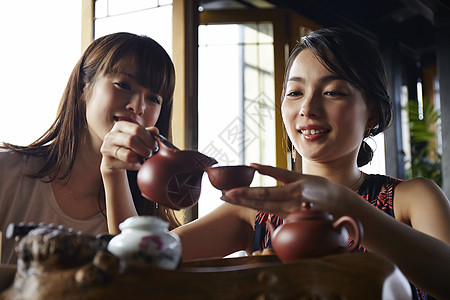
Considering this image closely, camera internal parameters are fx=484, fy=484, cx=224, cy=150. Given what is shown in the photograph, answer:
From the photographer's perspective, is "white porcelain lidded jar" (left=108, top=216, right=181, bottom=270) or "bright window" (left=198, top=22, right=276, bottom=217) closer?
"white porcelain lidded jar" (left=108, top=216, right=181, bottom=270)

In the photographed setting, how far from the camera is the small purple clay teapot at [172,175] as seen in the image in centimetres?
110

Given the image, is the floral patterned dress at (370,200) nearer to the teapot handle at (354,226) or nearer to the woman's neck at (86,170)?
the woman's neck at (86,170)

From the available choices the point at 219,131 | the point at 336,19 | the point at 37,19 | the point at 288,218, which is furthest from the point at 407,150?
the point at 288,218

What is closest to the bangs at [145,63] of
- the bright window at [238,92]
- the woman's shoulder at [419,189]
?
the woman's shoulder at [419,189]

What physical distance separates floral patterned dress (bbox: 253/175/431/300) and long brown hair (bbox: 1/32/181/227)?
63 centimetres

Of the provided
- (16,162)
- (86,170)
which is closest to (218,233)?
(86,170)

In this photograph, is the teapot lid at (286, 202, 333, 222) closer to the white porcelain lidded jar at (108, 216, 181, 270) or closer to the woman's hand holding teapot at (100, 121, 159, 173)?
the white porcelain lidded jar at (108, 216, 181, 270)

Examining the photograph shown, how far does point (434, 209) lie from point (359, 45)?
0.64m

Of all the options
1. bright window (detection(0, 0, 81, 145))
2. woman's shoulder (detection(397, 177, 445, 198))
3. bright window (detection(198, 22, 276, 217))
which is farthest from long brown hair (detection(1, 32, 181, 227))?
bright window (detection(198, 22, 276, 217))

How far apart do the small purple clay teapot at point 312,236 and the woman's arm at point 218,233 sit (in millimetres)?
766

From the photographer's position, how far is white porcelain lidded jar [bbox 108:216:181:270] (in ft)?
2.89

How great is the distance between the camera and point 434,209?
1.64m

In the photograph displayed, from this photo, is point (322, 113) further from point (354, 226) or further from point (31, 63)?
point (31, 63)

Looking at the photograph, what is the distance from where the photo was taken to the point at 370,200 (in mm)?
1778
